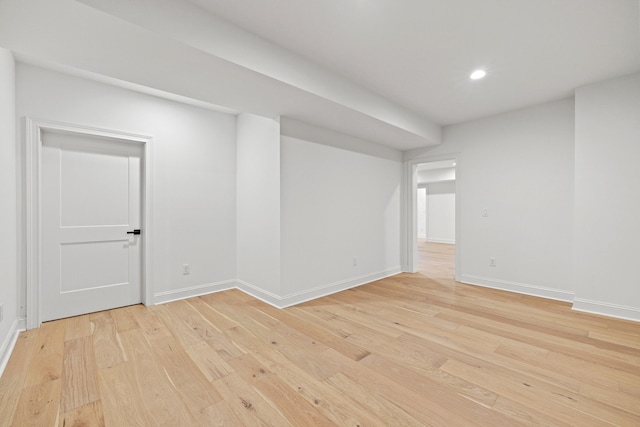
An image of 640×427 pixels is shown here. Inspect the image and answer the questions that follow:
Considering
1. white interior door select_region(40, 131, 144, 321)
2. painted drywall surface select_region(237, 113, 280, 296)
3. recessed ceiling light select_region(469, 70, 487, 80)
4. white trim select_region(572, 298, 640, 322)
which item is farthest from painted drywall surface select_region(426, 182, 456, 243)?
white interior door select_region(40, 131, 144, 321)

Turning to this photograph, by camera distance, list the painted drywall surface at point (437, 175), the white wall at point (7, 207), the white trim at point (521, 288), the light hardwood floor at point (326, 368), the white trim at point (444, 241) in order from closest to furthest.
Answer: the light hardwood floor at point (326, 368) → the white wall at point (7, 207) → the white trim at point (521, 288) → the painted drywall surface at point (437, 175) → the white trim at point (444, 241)

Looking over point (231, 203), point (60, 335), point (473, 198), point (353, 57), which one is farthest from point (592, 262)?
point (60, 335)

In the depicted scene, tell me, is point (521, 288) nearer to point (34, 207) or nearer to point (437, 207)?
point (34, 207)

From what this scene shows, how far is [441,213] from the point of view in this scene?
982 centimetres

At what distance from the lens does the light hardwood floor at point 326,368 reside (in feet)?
4.87

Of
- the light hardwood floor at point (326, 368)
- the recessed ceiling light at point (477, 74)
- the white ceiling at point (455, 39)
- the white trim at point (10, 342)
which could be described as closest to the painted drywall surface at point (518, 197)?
the white ceiling at point (455, 39)

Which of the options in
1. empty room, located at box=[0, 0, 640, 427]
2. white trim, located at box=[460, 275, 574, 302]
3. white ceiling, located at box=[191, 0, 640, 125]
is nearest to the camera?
empty room, located at box=[0, 0, 640, 427]

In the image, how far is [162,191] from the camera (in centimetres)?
329

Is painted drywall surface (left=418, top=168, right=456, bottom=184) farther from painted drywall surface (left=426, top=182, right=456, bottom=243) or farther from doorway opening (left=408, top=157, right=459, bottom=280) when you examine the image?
painted drywall surface (left=426, top=182, right=456, bottom=243)

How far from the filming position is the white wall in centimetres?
201

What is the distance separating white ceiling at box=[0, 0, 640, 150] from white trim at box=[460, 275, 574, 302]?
2.48 m

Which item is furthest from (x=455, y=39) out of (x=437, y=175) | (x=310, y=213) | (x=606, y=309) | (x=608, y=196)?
(x=437, y=175)

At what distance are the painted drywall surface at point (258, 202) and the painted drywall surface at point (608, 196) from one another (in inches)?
136

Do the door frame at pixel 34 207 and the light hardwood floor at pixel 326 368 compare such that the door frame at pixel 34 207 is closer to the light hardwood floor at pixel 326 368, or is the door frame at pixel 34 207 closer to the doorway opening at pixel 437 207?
the light hardwood floor at pixel 326 368
